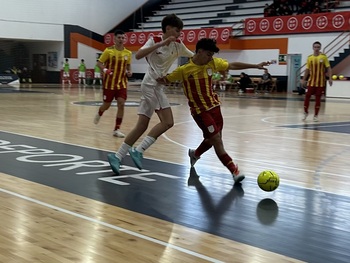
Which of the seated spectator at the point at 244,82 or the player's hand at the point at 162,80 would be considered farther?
the seated spectator at the point at 244,82

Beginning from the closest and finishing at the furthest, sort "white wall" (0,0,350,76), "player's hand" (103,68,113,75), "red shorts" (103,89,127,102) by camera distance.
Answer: "player's hand" (103,68,113,75) < "red shorts" (103,89,127,102) < "white wall" (0,0,350,76)

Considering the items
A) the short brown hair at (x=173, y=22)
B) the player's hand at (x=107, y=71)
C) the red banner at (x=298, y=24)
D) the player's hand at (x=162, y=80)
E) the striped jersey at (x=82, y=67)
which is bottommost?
the player's hand at (x=162, y=80)

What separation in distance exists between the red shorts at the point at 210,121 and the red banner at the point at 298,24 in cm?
2141

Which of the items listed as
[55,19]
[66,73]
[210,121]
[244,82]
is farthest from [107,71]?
[55,19]

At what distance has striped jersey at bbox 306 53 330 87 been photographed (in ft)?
41.1

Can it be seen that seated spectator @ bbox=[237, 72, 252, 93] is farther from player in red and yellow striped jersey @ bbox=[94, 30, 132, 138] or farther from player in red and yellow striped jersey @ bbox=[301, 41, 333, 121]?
player in red and yellow striped jersey @ bbox=[94, 30, 132, 138]

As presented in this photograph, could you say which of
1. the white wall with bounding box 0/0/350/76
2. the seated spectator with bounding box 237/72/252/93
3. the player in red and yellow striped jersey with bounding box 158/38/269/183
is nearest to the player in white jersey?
the player in red and yellow striped jersey with bounding box 158/38/269/183

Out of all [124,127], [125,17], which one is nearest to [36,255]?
[124,127]

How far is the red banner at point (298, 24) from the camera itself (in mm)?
25234

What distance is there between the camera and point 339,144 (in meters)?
8.48

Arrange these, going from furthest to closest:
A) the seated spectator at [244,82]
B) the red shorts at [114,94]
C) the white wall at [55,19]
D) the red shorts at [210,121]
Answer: the white wall at [55,19] → the seated spectator at [244,82] → the red shorts at [114,94] → the red shorts at [210,121]

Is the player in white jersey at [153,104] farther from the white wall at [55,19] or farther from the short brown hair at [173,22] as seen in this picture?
the white wall at [55,19]

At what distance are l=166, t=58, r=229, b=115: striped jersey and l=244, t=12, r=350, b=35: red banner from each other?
21366mm

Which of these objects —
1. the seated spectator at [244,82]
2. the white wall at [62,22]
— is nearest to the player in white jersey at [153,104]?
the seated spectator at [244,82]
